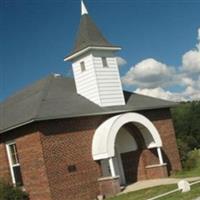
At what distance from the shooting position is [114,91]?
23.5 metres

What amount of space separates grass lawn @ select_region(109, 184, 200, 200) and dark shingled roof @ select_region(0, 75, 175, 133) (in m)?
4.58

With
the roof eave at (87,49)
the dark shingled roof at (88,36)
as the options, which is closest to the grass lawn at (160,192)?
the roof eave at (87,49)

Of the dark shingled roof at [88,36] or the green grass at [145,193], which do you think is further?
the dark shingled roof at [88,36]

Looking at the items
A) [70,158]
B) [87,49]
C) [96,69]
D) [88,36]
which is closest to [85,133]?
[70,158]

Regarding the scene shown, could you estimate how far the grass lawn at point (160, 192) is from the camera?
14.2 m

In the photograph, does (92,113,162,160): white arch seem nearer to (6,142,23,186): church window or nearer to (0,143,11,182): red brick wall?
(6,142,23,186): church window

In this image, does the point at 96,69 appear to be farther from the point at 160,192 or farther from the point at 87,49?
the point at 160,192

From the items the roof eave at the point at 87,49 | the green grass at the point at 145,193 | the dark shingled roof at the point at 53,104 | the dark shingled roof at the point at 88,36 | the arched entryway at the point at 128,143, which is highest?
the dark shingled roof at the point at 88,36

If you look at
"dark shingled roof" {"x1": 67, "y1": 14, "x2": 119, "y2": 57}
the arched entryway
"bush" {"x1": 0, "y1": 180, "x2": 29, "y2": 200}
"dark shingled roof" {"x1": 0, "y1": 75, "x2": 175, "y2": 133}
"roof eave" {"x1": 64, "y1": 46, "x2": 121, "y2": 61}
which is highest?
"dark shingled roof" {"x1": 67, "y1": 14, "x2": 119, "y2": 57}

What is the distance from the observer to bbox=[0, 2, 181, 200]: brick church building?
20.1 metres

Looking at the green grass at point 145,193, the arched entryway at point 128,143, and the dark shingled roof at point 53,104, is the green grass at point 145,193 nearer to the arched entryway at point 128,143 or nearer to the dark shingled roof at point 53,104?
the arched entryway at point 128,143

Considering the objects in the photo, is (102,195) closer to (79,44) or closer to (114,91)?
(114,91)

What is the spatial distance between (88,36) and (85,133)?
5.49 m

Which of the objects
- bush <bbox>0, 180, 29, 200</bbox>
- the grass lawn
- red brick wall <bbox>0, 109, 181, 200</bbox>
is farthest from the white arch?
bush <bbox>0, 180, 29, 200</bbox>
